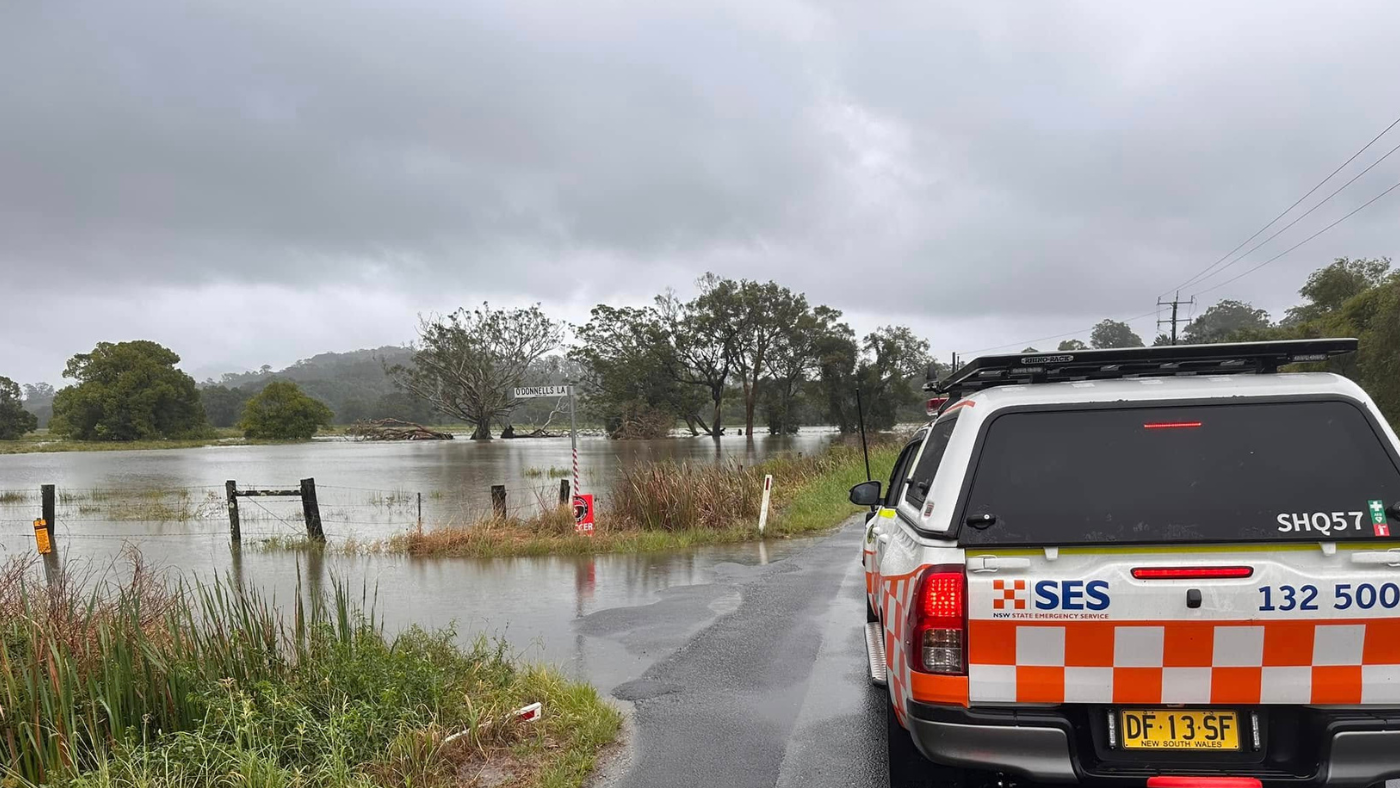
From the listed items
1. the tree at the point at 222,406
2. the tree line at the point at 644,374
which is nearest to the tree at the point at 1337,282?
the tree line at the point at 644,374

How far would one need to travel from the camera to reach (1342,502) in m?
2.80

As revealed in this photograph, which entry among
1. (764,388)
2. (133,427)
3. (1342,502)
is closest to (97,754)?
(1342,502)

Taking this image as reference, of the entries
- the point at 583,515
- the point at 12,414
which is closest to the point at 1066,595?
the point at 583,515

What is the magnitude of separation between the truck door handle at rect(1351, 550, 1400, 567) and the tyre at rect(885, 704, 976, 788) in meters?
1.83

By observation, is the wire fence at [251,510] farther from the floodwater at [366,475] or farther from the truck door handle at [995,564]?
the truck door handle at [995,564]

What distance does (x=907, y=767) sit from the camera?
374cm

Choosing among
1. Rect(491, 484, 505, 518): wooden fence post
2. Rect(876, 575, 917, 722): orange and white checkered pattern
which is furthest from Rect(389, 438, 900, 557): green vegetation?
Rect(876, 575, 917, 722): orange and white checkered pattern

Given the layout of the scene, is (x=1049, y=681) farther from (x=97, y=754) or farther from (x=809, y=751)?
(x=97, y=754)

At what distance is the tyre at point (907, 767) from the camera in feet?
12.2

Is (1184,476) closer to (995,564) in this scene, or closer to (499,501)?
(995,564)

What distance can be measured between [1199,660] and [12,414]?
11799cm

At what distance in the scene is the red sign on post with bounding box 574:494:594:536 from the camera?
1291 centimetres

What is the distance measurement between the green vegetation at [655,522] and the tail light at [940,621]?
31.4ft

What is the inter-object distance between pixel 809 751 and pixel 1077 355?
103 inches
